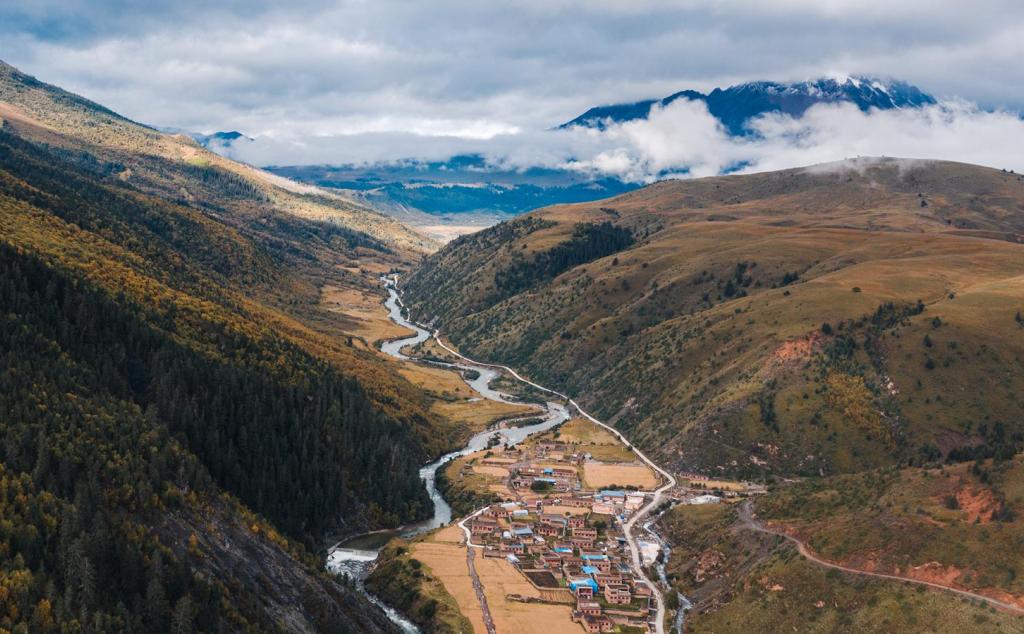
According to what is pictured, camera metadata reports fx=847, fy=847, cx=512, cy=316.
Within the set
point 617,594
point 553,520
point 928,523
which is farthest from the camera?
point 553,520

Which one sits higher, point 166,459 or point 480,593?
point 166,459

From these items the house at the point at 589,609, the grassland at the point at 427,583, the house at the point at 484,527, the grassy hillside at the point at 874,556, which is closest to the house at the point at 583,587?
the house at the point at 589,609

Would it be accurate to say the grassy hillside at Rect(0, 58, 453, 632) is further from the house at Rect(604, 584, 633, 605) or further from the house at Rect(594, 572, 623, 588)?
the house at Rect(594, 572, 623, 588)

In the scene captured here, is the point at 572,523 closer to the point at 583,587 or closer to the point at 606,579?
the point at 606,579

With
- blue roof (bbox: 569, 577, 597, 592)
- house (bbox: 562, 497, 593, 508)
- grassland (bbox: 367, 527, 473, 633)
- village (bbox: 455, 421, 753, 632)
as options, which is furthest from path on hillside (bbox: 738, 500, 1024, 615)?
grassland (bbox: 367, 527, 473, 633)

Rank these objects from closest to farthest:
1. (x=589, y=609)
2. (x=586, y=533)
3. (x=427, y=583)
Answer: (x=589, y=609) → (x=427, y=583) → (x=586, y=533)

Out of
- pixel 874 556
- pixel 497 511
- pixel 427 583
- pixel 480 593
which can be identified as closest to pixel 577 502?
pixel 497 511

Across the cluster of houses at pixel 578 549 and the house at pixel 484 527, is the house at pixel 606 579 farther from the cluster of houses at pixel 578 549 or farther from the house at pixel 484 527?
the house at pixel 484 527
